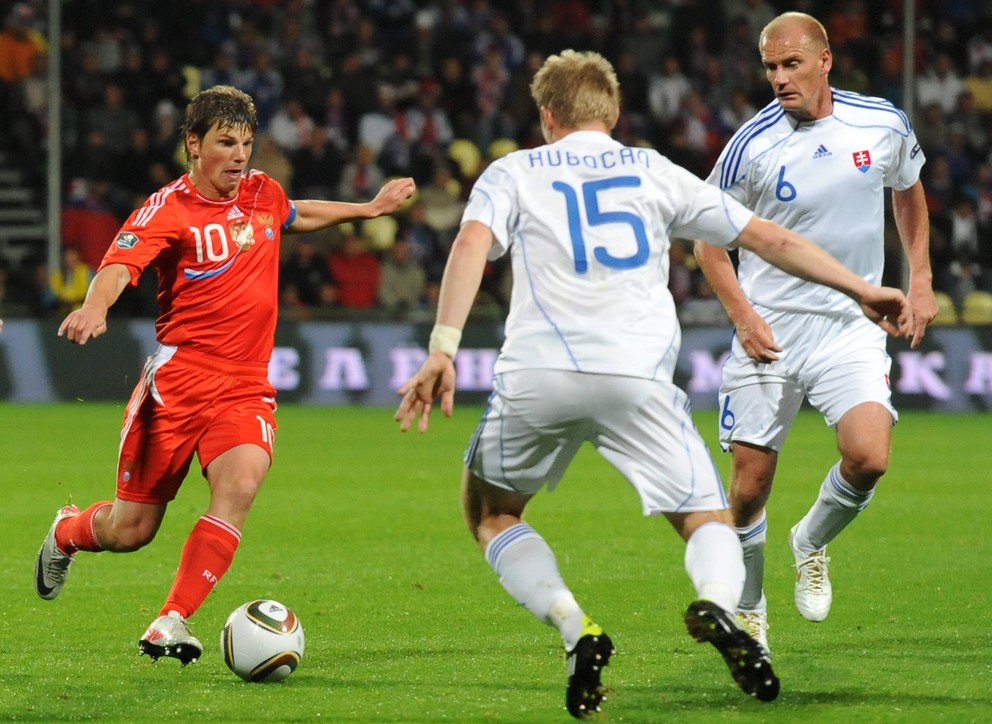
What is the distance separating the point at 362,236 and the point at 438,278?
47.0 inches

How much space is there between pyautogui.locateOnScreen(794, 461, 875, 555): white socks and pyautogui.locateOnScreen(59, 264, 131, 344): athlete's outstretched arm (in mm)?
2704

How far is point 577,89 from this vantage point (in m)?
4.77

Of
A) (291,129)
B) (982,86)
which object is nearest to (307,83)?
(291,129)

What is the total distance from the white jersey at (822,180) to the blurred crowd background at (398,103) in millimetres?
11125

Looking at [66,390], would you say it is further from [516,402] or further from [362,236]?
[516,402]

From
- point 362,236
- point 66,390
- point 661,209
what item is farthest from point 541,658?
point 362,236

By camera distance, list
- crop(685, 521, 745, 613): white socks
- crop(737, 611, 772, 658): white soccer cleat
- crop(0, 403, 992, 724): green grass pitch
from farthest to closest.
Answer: crop(737, 611, 772, 658): white soccer cleat, crop(0, 403, 992, 724): green grass pitch, crop(685, 521, 745, 613): white socks

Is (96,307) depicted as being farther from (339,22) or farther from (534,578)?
(339,22)

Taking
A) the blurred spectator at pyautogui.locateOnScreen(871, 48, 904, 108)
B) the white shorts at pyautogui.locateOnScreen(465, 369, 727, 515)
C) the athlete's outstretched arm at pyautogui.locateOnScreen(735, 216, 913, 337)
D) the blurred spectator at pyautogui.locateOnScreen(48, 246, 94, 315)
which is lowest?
the blurred spectator at pyautogui.locateOnScreen(48, 246, 94, 315)

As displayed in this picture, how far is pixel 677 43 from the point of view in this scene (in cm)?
2238

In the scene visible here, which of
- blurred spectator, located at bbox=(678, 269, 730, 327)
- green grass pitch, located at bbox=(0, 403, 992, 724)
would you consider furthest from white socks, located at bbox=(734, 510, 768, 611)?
blurred spectator, located at bbox=(678, 269, 730, 327)

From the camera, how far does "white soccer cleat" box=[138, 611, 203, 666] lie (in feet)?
18.0

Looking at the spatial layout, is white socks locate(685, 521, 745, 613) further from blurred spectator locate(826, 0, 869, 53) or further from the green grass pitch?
blurred spectator locate(826, 0, 869, 53)

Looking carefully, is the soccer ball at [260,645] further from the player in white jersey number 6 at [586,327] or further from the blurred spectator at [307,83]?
the blurred spectator at [307,83]
